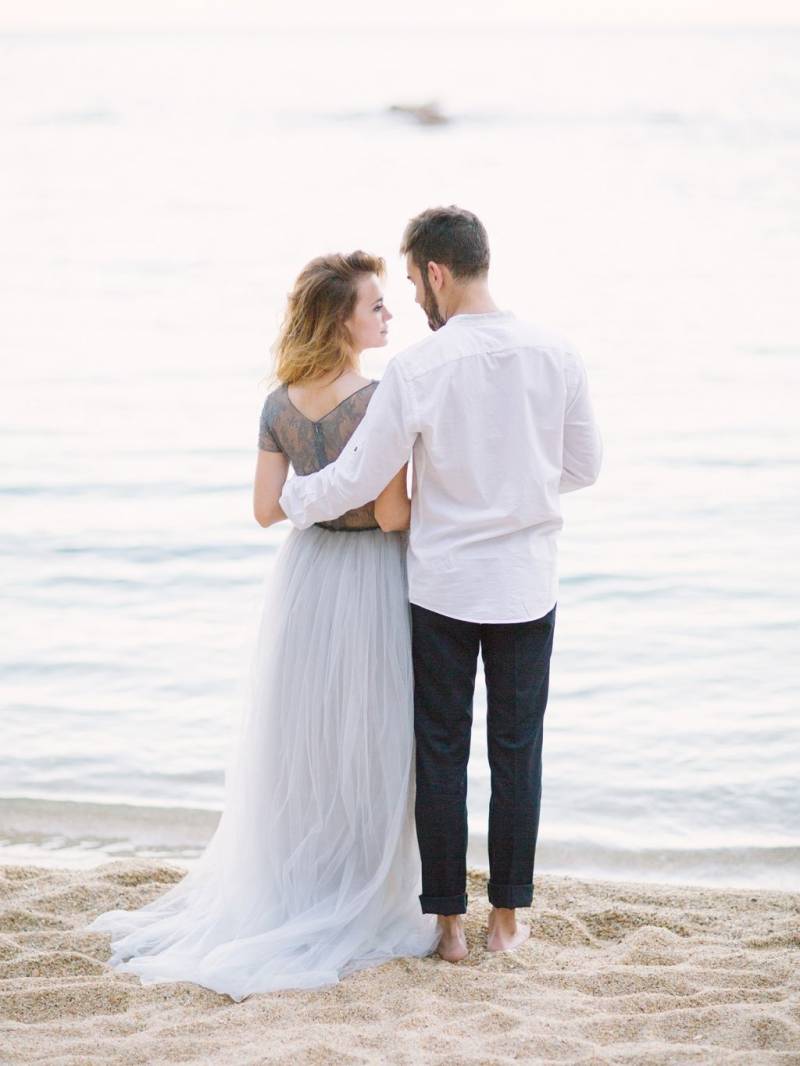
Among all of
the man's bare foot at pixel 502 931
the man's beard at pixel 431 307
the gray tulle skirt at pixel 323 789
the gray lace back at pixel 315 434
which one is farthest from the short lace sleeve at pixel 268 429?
the man's bare foot at pixel 502 931

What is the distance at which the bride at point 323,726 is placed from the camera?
288 cm

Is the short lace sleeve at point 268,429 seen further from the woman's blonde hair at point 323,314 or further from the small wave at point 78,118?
the small wave at point 78,118

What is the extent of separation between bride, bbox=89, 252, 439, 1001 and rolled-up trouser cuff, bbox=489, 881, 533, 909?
0.54 feet

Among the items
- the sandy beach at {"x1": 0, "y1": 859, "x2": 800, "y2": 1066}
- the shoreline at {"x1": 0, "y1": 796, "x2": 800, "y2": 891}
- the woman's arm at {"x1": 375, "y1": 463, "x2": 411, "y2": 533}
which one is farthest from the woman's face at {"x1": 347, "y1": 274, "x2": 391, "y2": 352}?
the shoreline at {"x1": 0, "y1": 796, "x2": 800, "y2": 891}

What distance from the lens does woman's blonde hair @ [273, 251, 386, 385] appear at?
2863 mm

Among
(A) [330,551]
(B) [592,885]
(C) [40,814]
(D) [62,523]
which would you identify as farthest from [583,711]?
(D) [62,523]

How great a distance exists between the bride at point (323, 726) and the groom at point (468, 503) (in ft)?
0.28

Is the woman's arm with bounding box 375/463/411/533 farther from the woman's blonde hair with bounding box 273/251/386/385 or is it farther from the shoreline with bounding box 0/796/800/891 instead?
the shoreline with bounding box 0/796/800/891

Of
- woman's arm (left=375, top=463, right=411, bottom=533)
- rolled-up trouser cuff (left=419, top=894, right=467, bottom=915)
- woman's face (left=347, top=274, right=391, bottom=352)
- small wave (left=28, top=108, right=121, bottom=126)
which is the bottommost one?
rolled-up trouser cuff (left=419, top=894, right=467, bottom=915)

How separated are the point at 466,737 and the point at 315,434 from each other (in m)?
0.73

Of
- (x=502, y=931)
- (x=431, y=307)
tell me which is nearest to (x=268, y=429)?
(x=431, y=307)

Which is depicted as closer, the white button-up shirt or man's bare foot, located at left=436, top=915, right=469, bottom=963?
the white button-up shirt

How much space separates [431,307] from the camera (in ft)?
9.04

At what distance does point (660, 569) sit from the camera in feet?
22.5
